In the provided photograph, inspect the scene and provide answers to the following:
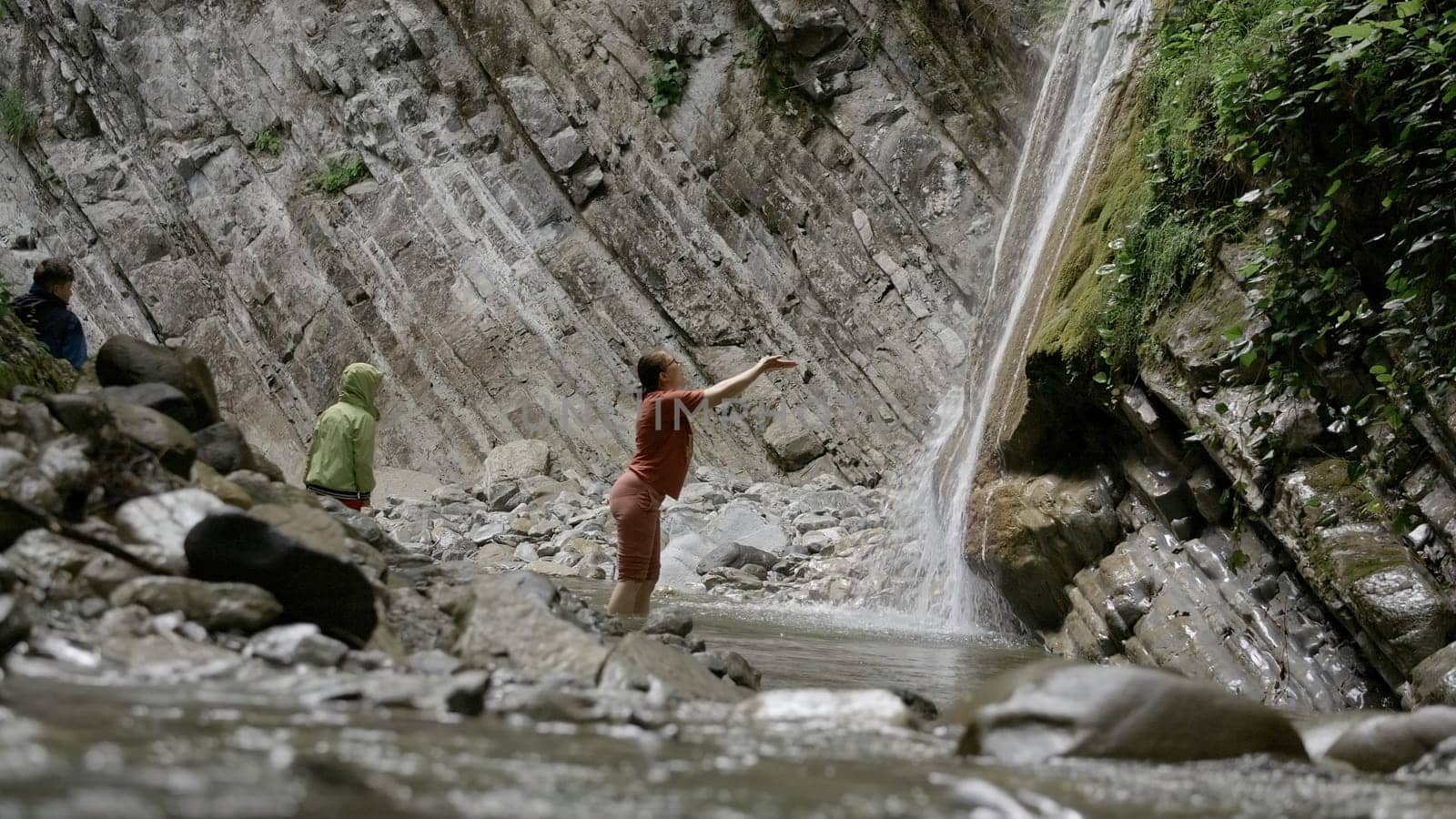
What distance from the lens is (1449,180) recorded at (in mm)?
5125

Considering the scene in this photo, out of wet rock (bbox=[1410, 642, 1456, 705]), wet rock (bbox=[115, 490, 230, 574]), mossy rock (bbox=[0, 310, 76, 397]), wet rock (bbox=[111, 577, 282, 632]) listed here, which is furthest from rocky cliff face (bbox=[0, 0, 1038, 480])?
wet rock (bbox=[111, 577, 282, 632])

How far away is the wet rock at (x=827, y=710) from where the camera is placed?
349cm

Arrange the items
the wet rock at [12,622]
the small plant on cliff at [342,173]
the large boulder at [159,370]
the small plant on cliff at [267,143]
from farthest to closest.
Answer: the small plant on cliff at [267,143]
the small plant on cliff at [342,173]
the large boulder at [159,370]
the wet rock at [12,622]

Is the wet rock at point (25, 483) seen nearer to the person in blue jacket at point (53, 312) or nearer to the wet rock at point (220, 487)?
the wet rock at point (220, 487)

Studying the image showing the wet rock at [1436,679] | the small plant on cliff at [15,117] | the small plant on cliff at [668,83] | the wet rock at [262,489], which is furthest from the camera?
the small plant on cliff at [15,117]

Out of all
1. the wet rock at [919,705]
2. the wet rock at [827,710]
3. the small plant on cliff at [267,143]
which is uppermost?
the small plant on cliff at [267,143]

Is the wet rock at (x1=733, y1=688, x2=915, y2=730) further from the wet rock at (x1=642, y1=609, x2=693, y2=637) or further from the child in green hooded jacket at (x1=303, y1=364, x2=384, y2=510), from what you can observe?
the child in green hooded jacket at (x1=303, y1=364, x2=384, y2=510)

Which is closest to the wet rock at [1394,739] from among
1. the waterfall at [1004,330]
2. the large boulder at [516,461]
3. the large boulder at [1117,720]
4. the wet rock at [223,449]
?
the large boulder at [1117,720]

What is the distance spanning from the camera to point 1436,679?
469 centimetres

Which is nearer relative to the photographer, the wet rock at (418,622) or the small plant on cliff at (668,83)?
the wet rock at (418,622)

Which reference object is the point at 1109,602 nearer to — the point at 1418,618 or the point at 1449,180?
the point at 1418,618

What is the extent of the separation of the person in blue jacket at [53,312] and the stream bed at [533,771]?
5050 millimetres

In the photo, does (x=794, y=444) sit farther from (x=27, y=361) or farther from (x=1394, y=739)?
(x=1394, y=739)

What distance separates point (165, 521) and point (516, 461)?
13014 millimetres
